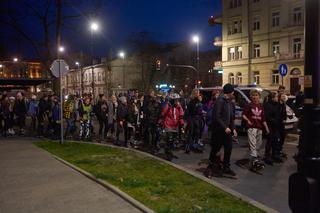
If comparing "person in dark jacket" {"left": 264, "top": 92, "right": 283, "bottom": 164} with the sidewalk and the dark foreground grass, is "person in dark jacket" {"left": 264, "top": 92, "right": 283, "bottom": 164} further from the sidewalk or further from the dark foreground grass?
the sidewalk

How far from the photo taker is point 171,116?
12125 mm

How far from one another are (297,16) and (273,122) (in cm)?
3952

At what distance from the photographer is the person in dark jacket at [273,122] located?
10727 millimetres

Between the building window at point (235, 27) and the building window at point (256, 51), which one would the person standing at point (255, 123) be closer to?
the building window at point (256, 51)

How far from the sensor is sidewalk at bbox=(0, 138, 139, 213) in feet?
21.9

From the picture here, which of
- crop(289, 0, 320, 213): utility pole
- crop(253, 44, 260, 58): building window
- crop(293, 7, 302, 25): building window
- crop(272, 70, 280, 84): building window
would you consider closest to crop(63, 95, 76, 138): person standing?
crop(289, 0, 320, 213): utility pole

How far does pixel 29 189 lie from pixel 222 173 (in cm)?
406

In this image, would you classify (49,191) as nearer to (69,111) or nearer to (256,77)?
(69,111)

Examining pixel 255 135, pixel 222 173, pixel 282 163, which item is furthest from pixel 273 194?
pixel 282 163

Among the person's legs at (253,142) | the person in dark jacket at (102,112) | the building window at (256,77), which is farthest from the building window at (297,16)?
the person's legs at (253,142)

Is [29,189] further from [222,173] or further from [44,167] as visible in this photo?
[222,173]

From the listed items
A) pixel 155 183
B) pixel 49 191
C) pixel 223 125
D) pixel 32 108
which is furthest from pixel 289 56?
pixel 49 191

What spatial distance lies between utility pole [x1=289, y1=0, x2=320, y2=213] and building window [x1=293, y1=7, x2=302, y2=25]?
148ft

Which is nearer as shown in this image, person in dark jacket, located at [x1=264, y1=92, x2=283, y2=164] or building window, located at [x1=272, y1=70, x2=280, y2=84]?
person in dark jacket, located at [x1=264, y1=92, x2=283, y2=164]
